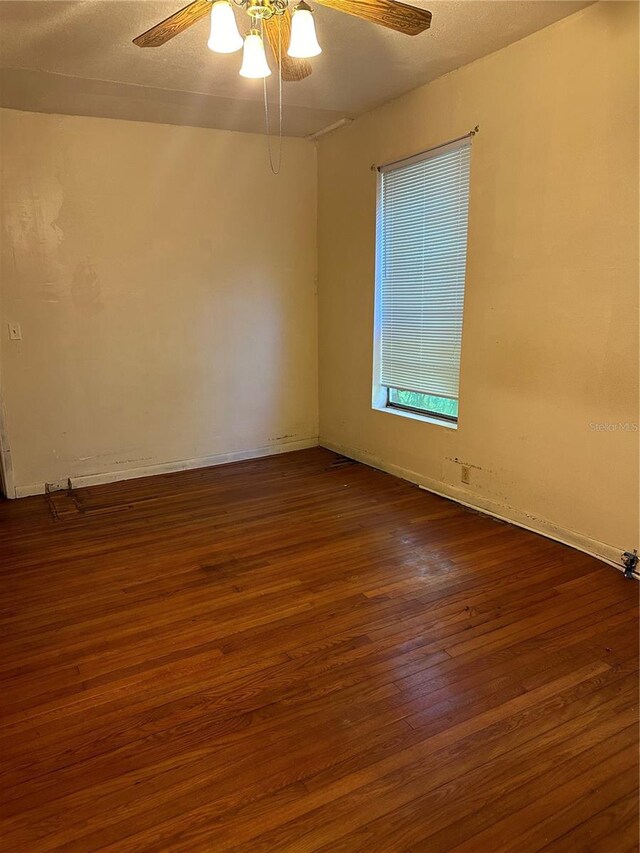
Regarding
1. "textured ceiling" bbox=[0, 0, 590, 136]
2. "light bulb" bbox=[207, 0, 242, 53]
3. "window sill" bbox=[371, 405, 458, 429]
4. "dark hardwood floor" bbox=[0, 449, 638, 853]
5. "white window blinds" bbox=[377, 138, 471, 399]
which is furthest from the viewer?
"window sill" bbox=[371, 405, 458, 429]

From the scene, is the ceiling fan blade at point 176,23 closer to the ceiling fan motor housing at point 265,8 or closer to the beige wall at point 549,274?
the ceiling fan motor housing at point 265,8

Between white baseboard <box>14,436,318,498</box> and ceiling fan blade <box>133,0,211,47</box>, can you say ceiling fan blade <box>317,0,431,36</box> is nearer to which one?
ceiling fan blade <box>133,0,211,47</box>

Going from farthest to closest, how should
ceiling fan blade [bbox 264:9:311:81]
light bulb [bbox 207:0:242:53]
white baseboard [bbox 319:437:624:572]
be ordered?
white baseboard [bbox 319:437:624:572], ceiling fan blade [bbox 264:9:311:81], light bulb [bbox 207:0:242:53]

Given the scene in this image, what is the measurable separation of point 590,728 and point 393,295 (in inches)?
123

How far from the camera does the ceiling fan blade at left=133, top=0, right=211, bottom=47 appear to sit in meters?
2.01

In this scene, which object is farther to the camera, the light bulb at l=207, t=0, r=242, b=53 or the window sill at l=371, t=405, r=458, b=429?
the window sill at l=371, t=405, r=458, b=429

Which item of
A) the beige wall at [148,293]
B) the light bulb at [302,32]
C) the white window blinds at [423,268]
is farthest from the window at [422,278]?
the light bulb at [302,32]

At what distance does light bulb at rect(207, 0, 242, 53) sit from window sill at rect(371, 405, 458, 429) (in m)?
2.56

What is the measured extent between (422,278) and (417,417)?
1.01 meters

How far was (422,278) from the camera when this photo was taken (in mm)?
3879

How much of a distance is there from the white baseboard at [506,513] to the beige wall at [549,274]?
0.5 inches

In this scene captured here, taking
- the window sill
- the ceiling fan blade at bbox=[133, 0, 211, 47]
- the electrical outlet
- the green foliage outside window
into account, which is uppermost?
the ceiling fan blade at bbox=[133, 0, 211, 47]

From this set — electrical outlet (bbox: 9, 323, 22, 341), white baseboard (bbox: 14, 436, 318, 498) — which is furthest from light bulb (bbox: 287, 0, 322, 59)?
white baseboard (bbox: 14, 436, 318, 498)

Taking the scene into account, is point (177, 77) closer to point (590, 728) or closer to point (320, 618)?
point (320, 618)
